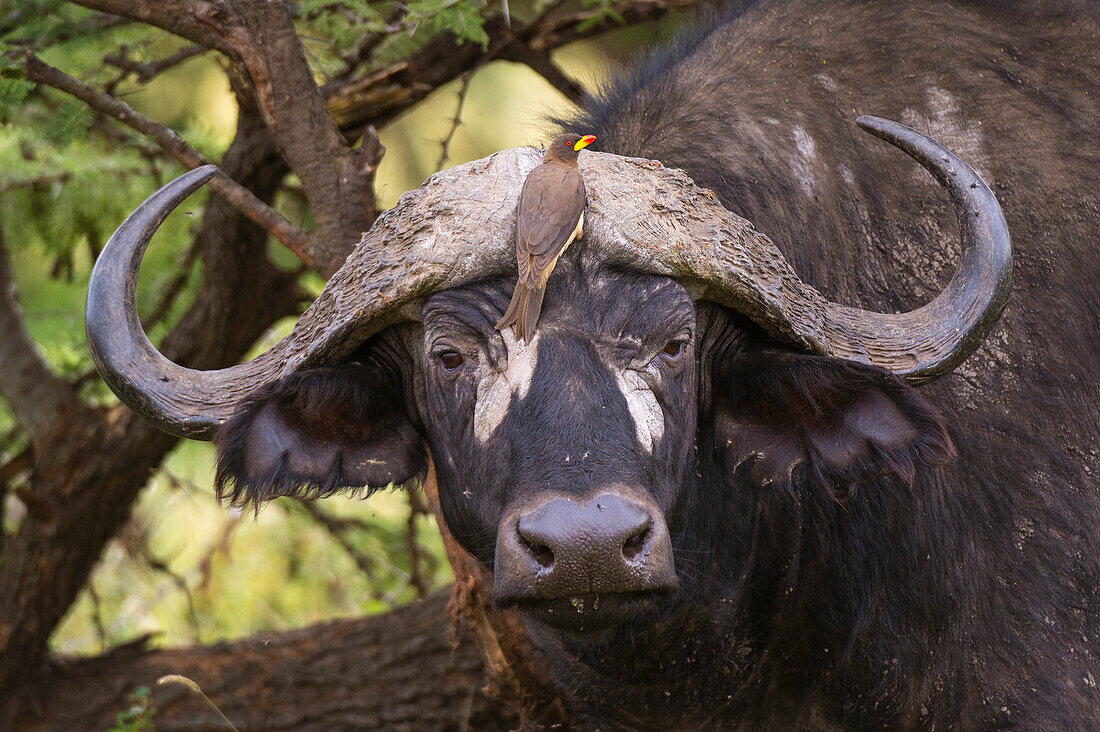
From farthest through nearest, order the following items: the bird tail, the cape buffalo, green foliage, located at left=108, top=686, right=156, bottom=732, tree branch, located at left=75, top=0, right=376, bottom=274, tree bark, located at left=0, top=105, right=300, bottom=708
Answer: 1. tree bark, located at left=0, top=105, right=300, bottom=708
2. green foliage, located at left=108, top=686, right=156, bottom=732
3. tree branch, located at left=75, top=0, right=376, bottom=274
4. the cape buffalo
5. the bird tail

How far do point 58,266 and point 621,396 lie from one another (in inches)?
187

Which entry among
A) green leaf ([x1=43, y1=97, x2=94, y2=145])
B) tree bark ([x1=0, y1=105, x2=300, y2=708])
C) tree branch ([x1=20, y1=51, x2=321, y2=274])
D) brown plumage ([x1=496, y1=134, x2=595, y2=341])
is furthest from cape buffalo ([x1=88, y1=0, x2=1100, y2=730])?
tree bark ([x1=0, y1=105, x2=300, y2=708])

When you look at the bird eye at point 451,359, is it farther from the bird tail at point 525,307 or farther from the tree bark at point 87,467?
the tree bark at point 87,467

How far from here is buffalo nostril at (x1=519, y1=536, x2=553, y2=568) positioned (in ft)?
9.30

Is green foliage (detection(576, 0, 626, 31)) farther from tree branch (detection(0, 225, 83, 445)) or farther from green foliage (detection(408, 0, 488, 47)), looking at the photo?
tree branch (detection(0, 225, 83, 445))

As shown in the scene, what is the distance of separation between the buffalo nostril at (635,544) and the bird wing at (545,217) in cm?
75

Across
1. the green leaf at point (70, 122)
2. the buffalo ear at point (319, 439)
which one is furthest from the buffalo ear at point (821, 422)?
the green leaf at point (70, 122)

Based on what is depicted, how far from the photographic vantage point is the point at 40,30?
5.43m

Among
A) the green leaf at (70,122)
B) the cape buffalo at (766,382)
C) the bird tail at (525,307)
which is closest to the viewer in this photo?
the bird tail at (525,307)

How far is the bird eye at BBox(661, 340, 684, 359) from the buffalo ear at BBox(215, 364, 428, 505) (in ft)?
3.12

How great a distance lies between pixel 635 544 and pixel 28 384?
15.5 ft

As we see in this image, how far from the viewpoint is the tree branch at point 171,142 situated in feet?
15.1

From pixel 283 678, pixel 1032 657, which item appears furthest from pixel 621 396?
pixel 283 678

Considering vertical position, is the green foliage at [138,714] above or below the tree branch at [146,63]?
below
